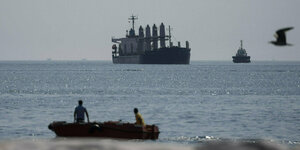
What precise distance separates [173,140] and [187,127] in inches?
279

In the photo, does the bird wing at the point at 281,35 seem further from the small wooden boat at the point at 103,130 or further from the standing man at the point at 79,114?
the small wooden boat at the point at 103,130

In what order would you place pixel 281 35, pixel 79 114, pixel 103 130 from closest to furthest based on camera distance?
pixel 281 35
pixel 79 114
pixel 103 130

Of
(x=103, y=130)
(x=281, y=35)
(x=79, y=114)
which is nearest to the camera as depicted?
(x=281, y=35)

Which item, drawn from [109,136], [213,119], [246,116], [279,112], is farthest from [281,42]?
[279,112]

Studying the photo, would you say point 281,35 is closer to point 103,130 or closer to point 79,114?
point 79,114

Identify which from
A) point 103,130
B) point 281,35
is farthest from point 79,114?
point 281,35

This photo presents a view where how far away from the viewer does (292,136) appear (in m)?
35.8

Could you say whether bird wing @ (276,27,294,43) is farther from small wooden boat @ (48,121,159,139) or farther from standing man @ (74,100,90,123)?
small wooden boat @ (48,121,159,139)

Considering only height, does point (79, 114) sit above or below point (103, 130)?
above

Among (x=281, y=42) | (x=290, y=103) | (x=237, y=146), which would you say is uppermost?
(x=281, y=42)

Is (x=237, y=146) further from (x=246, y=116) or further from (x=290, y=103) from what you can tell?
(x=290, y=103)

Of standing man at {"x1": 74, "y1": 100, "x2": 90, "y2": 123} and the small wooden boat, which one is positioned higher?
standing man at {"x1": 74, "y1": 100, "x2": 90, "y2": 123}

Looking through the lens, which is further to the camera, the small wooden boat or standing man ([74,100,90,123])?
the small wooden boat

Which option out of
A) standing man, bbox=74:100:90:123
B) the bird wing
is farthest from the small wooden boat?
the bird wing
